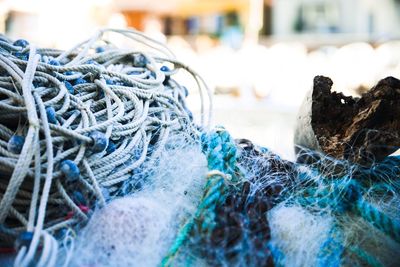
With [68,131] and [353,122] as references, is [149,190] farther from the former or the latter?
[353,122]

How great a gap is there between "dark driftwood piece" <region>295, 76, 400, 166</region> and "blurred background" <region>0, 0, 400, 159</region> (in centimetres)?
63

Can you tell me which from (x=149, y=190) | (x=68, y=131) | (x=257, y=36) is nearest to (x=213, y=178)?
(x=149, y=190)

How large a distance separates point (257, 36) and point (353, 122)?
12.1 feet

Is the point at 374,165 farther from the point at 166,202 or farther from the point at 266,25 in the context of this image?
the point at 266,25

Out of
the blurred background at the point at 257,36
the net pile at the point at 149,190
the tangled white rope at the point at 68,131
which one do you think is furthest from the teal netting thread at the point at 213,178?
the blurred background at the point at 257,36

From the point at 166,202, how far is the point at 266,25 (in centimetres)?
438

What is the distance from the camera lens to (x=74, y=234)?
1.89 feet

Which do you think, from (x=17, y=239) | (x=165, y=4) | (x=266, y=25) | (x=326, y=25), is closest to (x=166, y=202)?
(x=17, y=239)

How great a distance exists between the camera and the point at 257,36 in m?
4.24

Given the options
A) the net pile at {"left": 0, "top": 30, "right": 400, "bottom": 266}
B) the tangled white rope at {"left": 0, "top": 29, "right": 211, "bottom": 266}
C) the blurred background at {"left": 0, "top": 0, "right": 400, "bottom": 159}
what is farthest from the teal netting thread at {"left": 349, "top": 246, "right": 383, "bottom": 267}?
the blurred background at {"left": 0, "top": 0, "right": 400, "bottom": 159}

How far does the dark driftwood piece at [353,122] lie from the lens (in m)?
0.65

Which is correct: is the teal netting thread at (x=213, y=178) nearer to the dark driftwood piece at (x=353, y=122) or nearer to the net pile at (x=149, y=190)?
the net pile at (x=149, y=190)

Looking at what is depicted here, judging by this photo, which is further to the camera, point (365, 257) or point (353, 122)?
point (353, 122)

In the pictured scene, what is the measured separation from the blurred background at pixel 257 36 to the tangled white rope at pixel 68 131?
61 cm
